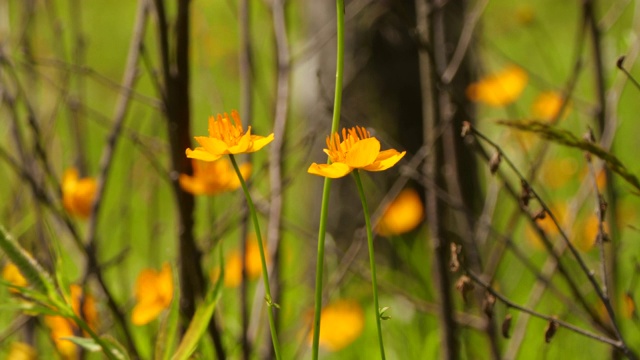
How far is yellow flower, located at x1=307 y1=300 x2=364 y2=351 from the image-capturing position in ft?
9.09

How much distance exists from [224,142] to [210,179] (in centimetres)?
62

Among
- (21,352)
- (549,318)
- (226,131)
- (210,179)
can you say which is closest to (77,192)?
(21,352)

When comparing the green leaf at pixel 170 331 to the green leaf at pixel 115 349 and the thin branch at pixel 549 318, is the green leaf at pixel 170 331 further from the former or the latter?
the thin branch at pixel 549 318

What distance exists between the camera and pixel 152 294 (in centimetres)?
175

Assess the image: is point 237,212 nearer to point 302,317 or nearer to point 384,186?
point 302,317

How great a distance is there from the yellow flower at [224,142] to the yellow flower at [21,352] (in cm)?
107

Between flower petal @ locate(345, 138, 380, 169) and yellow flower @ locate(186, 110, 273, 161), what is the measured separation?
0.08 metres

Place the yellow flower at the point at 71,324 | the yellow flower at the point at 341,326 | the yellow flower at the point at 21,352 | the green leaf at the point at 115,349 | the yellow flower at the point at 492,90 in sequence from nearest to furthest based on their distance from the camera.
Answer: the green leaf at the point at 115,349 → the yellow flower at the point at 71,324 → the yellow flower at the point at 21,352 → the yellow flower at the point at 492,90 → the yellow flower at the point at 341,326

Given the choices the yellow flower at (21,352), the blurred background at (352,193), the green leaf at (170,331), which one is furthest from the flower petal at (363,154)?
the yellow flower at (21,352)

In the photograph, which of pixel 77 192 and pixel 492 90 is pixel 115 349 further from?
pixel 492 90

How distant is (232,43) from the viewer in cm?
776

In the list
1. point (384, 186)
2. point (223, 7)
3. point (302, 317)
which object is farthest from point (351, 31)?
point (223, 7)

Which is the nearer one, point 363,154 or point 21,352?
point 363,154

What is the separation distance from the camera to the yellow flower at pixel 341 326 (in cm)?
277
